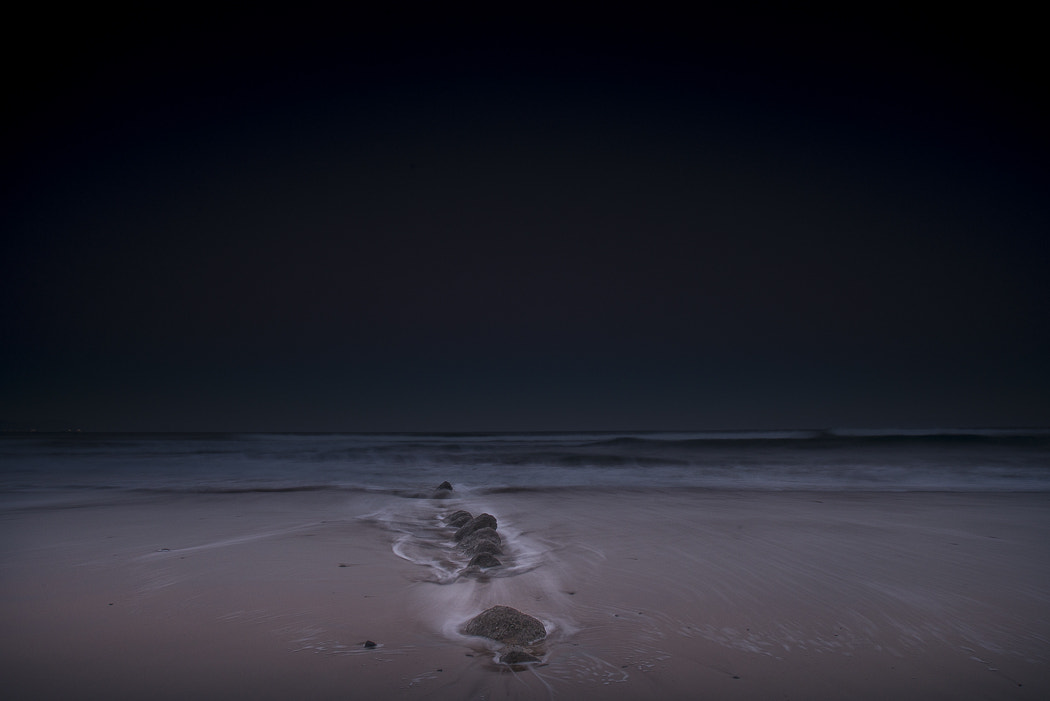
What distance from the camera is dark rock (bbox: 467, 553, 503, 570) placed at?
355 cm

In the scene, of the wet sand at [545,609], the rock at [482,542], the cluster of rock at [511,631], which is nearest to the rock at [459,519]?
the wet sand at [545,609]

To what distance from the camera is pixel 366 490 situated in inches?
345

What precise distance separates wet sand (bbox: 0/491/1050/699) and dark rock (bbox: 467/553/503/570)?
17 centimetres

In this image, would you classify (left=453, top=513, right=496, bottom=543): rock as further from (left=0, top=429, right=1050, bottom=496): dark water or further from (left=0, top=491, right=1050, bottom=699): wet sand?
(left=0, top=429, right=1050, bottom=496): dark water

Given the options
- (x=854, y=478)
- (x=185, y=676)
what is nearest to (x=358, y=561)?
(x=185, y=676)

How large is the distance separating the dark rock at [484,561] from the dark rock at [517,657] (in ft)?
4.66

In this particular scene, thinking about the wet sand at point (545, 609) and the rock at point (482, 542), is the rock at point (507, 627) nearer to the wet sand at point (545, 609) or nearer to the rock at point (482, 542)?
the wet sand at point (545, 609)

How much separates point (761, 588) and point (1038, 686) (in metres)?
1.32

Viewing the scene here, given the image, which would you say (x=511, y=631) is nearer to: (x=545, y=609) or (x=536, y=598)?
(x=545, y=609)

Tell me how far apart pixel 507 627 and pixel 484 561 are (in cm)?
130

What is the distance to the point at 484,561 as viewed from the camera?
3.58 meters

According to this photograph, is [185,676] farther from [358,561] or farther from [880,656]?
[880,656]

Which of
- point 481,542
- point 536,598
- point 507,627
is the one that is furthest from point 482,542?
point 507,627

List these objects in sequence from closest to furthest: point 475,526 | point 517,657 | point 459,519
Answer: point 517,657 < point 475,526 < point 459,519
